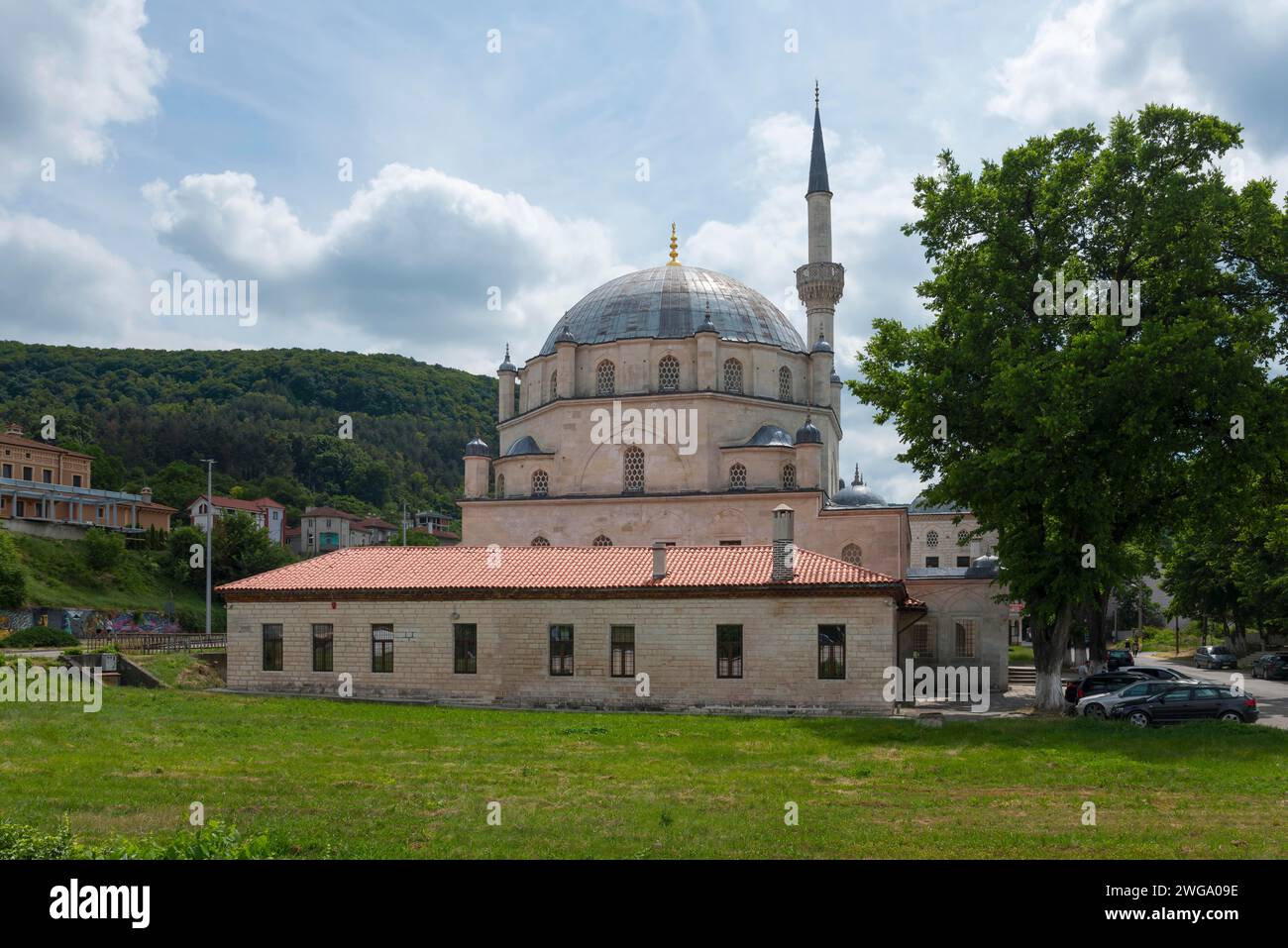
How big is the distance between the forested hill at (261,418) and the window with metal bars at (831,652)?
70864mm

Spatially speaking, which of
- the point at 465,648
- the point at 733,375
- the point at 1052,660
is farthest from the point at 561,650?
the point at 733,375

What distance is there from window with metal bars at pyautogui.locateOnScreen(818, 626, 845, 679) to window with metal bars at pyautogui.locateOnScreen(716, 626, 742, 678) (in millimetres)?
2070

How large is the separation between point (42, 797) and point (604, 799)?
23.8ft

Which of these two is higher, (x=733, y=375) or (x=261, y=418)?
(x=261, y=418)

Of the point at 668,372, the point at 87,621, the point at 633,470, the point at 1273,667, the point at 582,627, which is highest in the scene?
the point at 668,372

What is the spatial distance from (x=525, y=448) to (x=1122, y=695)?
26649mm

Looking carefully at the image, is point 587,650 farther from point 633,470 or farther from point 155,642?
point 155,642

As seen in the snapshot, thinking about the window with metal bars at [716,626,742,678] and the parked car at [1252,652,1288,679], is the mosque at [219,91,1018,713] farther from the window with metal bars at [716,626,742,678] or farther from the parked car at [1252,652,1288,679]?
the parked car at [1252,652,1288,679]

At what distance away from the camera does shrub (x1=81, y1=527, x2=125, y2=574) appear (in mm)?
62000

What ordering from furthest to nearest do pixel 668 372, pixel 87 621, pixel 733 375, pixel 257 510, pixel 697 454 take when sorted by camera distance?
pixel 257 510, pixel 87 621, pixel 733 375, pixel 668 372, pixel 697 454

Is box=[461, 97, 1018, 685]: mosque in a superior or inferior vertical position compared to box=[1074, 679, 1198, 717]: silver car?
superior

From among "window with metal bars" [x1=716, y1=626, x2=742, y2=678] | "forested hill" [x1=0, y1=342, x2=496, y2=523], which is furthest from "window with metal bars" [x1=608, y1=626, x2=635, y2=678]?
"forested hill" [x1=0, y1=342, x2=496, y2=523]

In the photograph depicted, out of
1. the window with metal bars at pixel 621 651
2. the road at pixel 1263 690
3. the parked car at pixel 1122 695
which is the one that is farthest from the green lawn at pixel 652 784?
the road at pixel 1263 690

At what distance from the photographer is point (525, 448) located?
44.4 m
